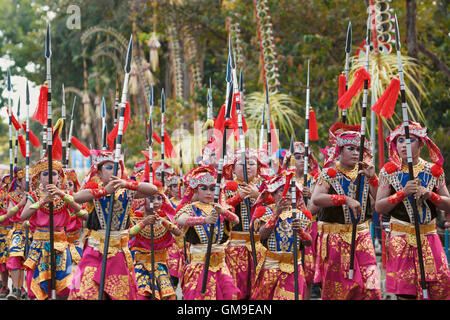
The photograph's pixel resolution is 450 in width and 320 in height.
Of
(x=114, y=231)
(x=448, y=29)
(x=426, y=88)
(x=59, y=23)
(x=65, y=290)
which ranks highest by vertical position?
(x=59, y=23)

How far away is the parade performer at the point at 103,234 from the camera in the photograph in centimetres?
708

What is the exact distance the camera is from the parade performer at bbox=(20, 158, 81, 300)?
311 inches

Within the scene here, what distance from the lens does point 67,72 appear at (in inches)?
1164

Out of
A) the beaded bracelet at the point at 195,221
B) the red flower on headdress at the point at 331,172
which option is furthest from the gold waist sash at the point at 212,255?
the red flower on headdress at the point at 331,172

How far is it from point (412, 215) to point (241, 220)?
7.12ft

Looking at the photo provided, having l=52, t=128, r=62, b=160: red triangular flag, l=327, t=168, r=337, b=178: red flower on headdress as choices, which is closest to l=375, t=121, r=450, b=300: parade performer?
l=327, t=168, r=337, b=178: red flower on headdress

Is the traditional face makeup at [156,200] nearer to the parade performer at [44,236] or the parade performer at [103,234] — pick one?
the parade performer at [103,234]

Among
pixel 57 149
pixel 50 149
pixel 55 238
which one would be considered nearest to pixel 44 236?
pixel 55 238

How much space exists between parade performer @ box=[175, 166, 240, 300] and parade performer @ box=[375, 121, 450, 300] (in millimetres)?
1525

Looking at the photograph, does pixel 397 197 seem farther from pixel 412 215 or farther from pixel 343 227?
pixel 343 227

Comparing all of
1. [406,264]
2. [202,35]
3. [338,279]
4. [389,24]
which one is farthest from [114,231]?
[202,35]

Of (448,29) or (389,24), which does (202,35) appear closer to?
(448,29)

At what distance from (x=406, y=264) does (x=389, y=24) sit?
23.9ft

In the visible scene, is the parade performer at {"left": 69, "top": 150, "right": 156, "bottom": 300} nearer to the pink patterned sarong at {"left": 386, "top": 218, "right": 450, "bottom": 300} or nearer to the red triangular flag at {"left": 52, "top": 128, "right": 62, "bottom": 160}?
the red triangular flag at {"left": 52, "top": 128, "right": 62, "bottom": 160}
